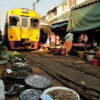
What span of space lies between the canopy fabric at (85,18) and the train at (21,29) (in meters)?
4.64

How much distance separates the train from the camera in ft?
40.6

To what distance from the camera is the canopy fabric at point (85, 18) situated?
23.9ft

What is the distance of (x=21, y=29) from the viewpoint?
1272 cm

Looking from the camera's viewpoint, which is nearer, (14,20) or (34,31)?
(14,20)

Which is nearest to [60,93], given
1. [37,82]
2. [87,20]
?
[37,82]

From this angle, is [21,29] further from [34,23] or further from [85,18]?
[85,18]

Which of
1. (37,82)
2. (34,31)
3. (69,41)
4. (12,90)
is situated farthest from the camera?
(34,31)

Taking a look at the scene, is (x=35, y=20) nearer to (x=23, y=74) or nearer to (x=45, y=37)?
(x=45, y=37)

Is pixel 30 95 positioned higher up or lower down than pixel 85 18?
lower down

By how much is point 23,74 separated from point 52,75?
116 centimetres

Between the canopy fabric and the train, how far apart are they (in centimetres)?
464

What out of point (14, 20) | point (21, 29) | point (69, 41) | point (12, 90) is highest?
point (14, 20)

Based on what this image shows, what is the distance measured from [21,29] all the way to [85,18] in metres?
6.50

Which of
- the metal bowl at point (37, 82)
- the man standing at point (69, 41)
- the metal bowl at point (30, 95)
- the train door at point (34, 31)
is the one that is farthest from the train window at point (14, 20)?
the metal bowl at point (30, 95)
